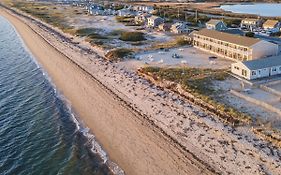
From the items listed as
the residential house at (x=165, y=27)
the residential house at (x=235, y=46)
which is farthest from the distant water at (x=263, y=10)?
the residential house at (x=235, y=46)

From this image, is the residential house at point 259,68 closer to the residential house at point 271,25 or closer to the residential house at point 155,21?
the residential house at point 271,25

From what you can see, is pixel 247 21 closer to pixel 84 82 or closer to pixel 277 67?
pixel 277 67

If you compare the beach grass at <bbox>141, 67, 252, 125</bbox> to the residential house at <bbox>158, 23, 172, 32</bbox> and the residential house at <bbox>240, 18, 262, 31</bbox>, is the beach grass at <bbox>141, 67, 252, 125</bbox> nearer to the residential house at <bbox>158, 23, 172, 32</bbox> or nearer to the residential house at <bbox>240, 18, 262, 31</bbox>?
the residential house at <bbox>158, 23, 172, 32</bbox>

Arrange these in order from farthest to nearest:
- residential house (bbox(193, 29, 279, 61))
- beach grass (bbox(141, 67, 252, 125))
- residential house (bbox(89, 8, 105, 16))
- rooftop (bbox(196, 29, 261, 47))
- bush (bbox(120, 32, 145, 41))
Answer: residential house (bbox(89, 8, 105, 16)), bush (bbox(120, 32, 145, 41)), rooftop (bbox(196, 29, 261, 47)), residential house (bbox(193, 29, 279, 61)), beach grass (bbox(141, 67, 252, 125))

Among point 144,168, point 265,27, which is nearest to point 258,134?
point 144,168

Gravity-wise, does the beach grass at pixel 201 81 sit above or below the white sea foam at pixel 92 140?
above

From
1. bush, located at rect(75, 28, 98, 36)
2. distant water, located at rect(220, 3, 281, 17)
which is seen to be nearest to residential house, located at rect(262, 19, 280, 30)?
distant water, located at rect(220, 3, 281, 17)

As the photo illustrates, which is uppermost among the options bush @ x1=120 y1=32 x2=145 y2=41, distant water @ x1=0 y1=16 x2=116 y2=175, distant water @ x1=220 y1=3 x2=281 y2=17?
distant water @ x1=220 y1=3 x2=281 y2=17
